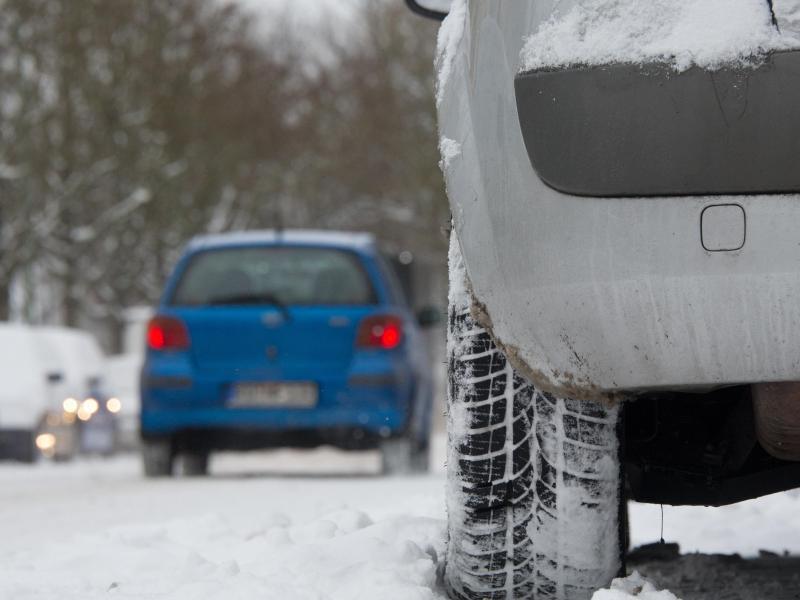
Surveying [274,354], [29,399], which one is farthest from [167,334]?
[29,399]

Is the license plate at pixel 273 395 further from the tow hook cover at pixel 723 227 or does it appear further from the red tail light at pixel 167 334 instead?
the tow hook cover at pixel 723 227

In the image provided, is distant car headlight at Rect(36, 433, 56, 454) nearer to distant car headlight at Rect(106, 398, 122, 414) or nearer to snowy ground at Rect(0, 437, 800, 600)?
distant car headlight at Rect(106, 398, 122, 414)

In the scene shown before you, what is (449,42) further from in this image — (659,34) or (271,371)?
(271,371)

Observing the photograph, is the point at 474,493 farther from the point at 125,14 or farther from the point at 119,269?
the point at 119,269

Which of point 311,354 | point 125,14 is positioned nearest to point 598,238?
point 311,354

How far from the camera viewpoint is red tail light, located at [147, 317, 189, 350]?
10.4 meters

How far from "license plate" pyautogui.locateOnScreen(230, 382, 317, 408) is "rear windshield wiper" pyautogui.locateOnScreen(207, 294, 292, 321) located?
424 mm

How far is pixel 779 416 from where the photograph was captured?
134 inches

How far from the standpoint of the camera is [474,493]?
12.4 ft

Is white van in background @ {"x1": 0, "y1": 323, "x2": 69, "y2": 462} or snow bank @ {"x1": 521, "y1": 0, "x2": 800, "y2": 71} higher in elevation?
snow bank @ {"x1": 521, "y1": 0, "x2": 800, "y2": 71}

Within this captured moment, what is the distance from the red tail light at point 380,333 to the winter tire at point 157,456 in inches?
55.0

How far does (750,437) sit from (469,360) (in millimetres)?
688

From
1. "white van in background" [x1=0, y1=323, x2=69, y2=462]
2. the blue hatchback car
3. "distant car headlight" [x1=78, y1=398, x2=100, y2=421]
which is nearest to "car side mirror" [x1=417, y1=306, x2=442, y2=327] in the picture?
the blue hatchback car

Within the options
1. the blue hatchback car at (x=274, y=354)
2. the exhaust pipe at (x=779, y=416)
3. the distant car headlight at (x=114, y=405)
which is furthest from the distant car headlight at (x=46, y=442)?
the exhaust pipe at (x=779, y=416)
